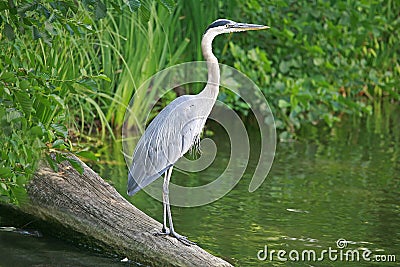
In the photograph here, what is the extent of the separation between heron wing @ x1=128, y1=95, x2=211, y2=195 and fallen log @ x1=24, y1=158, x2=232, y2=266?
0.19m

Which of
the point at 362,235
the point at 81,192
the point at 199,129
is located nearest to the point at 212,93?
the point at 199,129

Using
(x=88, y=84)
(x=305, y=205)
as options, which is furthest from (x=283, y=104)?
(x=88, y=84)

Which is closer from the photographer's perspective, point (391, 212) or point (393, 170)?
point (391, 212)

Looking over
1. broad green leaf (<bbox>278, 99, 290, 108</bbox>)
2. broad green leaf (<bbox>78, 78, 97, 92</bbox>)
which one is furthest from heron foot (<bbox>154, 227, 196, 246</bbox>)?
broad green leaf (<bbox>278, 99, 290, 108</bbox>)

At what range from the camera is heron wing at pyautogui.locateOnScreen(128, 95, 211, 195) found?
488cm

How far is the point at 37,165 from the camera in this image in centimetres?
516

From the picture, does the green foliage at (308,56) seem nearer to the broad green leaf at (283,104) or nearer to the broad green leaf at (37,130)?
the broad green leaf at (283,104)

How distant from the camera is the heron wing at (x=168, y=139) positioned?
488 centimetres

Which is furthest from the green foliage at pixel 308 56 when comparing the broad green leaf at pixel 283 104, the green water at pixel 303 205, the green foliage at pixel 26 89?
the green foliage at pixel 26 89

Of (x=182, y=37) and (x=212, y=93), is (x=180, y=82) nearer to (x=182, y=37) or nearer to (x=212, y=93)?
(x=182, y=37)

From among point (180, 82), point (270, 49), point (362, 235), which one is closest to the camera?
point (362, 235)

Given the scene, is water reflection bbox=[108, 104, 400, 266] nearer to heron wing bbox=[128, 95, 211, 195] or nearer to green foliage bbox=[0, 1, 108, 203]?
heron wing bbox=[128, 95, 211, 195]

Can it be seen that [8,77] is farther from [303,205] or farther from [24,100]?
[303,205]

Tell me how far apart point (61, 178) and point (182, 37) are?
4424mm
